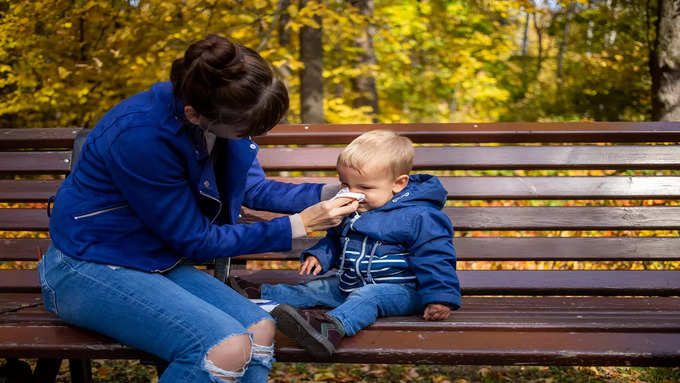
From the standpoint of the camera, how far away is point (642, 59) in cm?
1110

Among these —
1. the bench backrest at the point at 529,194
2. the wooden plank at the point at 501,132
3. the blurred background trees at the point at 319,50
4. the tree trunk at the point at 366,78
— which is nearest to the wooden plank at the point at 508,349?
the bench backrest at the point at 529,194

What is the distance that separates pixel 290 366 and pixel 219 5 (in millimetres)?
3950

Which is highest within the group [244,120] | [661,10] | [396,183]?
[661,10]

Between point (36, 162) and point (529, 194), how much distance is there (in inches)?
98.4

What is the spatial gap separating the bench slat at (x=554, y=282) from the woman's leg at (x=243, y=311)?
780 mm

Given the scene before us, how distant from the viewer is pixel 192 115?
2.18 meters

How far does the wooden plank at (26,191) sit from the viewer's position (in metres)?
3.33

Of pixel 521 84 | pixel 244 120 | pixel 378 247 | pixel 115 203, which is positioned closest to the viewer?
pixel 244 120

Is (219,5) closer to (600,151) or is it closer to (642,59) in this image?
(600,151)

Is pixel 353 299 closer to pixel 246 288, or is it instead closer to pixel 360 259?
pixel 360 259

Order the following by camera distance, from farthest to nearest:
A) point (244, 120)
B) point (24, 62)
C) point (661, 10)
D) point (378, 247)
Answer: point (24, 62)
point (661, 10)
point (378, 247)
point (244, 120)

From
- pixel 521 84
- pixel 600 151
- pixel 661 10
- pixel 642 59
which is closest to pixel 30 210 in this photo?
pixel 600 151

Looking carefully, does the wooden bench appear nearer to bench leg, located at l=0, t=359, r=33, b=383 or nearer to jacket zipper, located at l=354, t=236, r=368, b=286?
bench leg, located at l=0, t=359, r=33, b=383

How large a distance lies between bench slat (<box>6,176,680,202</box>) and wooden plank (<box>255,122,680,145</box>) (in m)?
0.21
